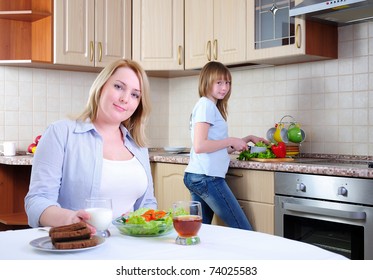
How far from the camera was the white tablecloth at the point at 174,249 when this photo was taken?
1271 mm

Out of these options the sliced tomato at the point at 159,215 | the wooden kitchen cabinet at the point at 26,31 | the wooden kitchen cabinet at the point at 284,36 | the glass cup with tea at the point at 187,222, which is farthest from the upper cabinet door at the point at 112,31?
the glass cup with tea at the point at 187,222

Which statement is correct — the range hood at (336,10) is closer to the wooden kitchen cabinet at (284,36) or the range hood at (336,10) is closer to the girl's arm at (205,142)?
the wooden kitchen cabinet at (284,36)

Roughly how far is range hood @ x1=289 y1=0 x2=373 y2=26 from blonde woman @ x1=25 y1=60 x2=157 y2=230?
1.35 meters

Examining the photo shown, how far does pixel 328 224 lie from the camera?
111 inches

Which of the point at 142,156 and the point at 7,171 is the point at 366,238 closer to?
the point at 142,156

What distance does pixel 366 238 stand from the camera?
2.62 m

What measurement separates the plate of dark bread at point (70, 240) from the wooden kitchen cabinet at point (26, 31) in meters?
2.85

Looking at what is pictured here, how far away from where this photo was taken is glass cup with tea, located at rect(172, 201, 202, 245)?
1366 millimetres

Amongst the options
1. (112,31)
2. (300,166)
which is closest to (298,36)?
(300,166)

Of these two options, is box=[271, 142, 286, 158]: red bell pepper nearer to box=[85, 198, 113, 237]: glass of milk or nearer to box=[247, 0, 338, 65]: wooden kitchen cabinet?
box=[247, 0, 338, 65]: wooden kitchen cabinet

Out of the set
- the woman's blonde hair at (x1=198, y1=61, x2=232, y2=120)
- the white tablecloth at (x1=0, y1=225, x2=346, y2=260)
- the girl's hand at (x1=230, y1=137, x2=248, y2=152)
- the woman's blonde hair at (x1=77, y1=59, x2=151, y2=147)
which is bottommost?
the white tablecloth at (x1=0, y1=225, x2=346, y2=260)

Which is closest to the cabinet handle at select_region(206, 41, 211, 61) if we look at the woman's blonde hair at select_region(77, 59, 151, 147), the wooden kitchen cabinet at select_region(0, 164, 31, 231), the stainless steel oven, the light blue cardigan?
the stainless steel oven

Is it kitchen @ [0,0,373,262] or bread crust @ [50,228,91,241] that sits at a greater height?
kitchen @ [0,0,373,262]

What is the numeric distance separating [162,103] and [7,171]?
1465 mm
